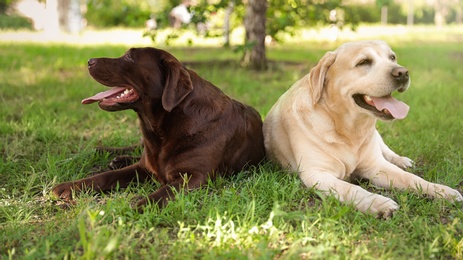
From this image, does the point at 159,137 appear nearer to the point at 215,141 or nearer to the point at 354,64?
the point at 215,141

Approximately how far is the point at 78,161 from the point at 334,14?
634 centimetres

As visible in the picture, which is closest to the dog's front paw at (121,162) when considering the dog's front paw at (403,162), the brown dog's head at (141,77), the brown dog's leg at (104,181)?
the brown dog's leg at (104,181)

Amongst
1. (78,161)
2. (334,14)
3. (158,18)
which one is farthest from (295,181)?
(334,14)

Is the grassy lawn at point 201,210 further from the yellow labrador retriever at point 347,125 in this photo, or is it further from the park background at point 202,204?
the yellow labrador retriever at point 347,125

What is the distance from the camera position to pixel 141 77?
349 cm

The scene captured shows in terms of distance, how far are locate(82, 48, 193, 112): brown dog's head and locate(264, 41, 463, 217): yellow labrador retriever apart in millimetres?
891

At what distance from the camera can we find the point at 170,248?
106 inches

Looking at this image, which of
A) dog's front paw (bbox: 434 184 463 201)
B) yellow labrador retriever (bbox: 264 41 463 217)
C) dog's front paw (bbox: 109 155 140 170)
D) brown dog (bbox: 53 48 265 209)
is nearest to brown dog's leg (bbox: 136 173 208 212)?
brown dog (bbox: 53 48 265 209)

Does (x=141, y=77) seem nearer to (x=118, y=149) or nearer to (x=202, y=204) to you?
(x=202, y=204)

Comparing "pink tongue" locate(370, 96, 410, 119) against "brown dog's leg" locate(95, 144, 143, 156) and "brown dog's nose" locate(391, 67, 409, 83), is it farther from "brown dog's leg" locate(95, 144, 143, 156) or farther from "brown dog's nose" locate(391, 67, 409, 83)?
"brown dog's leg" locate(95, 144, 143, 156)

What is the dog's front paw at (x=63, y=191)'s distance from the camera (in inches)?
138

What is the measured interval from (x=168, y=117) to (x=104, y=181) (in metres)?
0.64

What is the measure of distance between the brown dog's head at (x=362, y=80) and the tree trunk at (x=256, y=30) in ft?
15.1

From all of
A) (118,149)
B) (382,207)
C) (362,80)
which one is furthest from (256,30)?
(382,207)
